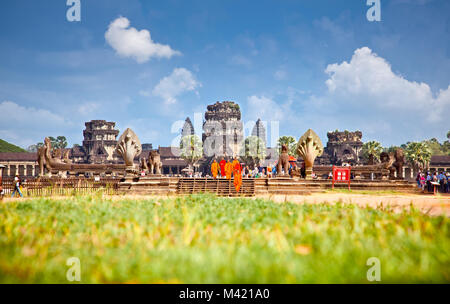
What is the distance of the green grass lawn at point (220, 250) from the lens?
2068 millimetres

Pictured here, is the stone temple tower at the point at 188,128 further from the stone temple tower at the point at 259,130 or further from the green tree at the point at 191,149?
the stone temple tower at the point at 259,130

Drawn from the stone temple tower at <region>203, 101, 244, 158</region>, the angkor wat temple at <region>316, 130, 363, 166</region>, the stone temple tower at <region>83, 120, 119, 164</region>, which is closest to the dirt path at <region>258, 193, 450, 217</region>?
the stone temple tower at <region>203, 101, 244, 158</region>

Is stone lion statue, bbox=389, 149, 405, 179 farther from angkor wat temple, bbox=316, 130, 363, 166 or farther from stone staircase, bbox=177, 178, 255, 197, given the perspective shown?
angkor wat temple, bbox=316, 130, 363, 166

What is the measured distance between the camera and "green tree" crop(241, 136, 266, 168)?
208ft

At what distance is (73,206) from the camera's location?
513cm

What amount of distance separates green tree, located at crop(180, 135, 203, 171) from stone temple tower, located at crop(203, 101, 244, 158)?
5208 mm

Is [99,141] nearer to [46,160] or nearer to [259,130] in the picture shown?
[259,130]

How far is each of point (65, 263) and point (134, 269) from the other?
0.65 m

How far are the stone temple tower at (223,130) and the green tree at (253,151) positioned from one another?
346 cm

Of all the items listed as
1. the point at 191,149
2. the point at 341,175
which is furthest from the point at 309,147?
the point at 191,149

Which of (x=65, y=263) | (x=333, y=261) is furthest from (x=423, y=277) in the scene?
(x=65, y=263)
